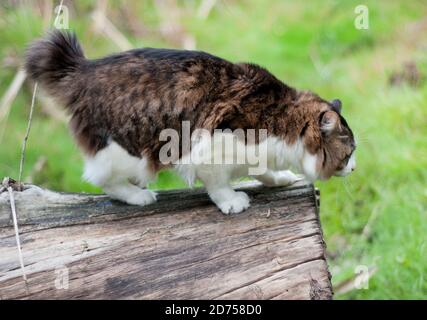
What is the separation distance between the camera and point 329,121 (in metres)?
2.94

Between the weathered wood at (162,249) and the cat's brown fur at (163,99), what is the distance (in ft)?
1.00

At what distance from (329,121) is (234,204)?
60cm

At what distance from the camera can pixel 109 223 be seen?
2.70 meters

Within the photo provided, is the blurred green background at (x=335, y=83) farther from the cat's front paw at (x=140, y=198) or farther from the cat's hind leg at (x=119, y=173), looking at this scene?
the cat's front paw at (x=140, y=198)

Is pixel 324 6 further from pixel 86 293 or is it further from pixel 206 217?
pixel 86 293

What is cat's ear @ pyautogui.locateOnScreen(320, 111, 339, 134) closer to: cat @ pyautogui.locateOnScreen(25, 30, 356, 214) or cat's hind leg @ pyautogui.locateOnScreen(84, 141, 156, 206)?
cat @ pyautogui.locateOnScreen(25, 30, 356, 214)

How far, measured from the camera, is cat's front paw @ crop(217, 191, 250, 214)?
9.32 feet

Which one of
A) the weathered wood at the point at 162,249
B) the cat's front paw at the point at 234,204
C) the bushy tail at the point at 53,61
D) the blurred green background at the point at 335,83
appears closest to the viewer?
the weathered wood at the point at 162,249

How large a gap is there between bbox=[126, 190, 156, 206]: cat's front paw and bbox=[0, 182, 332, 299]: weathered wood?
0.05 m

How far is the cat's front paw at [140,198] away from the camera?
2888mm

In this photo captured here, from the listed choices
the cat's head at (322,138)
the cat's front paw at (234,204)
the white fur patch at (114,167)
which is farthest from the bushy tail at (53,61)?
the cat's head at (322,138)

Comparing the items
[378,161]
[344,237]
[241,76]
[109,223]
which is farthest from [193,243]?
[378,161]

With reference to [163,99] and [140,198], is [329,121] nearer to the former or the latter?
[163,99]

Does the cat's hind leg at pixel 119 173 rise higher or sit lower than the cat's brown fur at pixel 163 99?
lower
